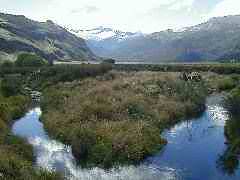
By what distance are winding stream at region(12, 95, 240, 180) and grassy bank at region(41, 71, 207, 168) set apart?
5.96ft

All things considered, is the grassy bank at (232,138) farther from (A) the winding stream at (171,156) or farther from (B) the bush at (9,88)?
(B) the bush at (9,88)

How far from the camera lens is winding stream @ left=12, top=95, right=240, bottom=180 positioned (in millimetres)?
44094

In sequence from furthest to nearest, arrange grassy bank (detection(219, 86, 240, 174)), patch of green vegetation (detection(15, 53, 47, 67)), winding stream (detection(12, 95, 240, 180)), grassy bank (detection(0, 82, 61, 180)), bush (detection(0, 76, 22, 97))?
patch of green vegetation (detection(15, 53, 47, 67))
bush (detection(0, 76, 22, 97))
grassy bank (detection(219, 86, 240, 174))
winding stream (detection(12, 95, 240, 180))
grassy bank (detection(0, 82, 61, 180))

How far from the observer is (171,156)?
51.2 meters

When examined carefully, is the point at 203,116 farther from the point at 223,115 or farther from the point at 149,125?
the point at 149,125

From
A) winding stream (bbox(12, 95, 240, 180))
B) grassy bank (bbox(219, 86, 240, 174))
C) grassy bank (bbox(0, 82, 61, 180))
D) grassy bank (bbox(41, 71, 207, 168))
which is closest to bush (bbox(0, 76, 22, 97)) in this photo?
grassy bank (bbox(41, 71, 207, 168))

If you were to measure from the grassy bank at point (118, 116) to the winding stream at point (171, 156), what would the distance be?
5.96 feet

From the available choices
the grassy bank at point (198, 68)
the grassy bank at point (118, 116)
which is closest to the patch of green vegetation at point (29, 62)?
the grassy bank at point (198, 68)

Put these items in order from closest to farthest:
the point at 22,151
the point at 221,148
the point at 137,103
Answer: the point at 22,151, the point at 221,148, the point at 137,103

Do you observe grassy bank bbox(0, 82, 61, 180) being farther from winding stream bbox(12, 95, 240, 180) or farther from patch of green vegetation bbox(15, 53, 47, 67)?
patch of green vegetation bbox(15, 53, 47, 67)

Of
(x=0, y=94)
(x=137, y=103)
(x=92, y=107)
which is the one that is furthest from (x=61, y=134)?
(x=0, y=94)

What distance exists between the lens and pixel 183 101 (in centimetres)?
8238

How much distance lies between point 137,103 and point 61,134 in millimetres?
17517

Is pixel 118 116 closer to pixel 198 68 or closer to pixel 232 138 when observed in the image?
pixel 232 138
